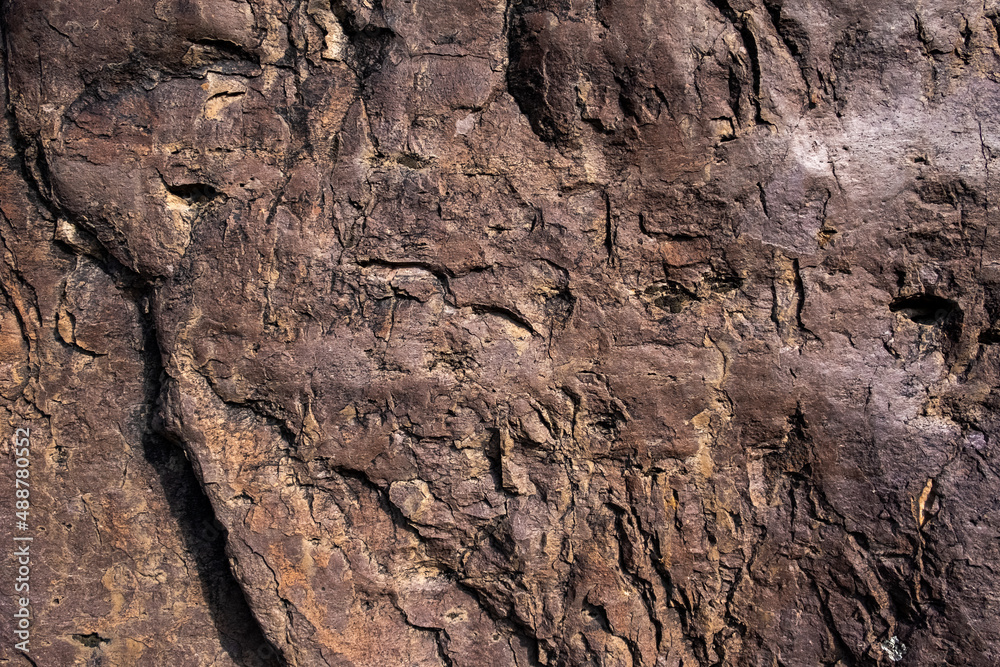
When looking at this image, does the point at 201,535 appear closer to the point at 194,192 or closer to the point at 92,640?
the point at 92,640

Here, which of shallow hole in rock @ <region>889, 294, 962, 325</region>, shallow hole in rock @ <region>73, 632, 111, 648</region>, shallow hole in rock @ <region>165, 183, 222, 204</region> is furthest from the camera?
shallow hole in rock @ <region>73, 632, 111, 648</region>

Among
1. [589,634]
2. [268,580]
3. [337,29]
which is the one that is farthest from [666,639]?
[337,29]

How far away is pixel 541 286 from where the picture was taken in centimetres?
226

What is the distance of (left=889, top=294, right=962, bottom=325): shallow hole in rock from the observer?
218 centimetres

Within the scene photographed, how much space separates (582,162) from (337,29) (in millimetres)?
938

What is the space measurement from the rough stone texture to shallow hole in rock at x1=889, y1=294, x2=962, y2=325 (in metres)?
0.01

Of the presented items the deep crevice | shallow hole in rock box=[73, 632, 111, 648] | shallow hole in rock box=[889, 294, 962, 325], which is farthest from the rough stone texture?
shallow hole in rock box=[73, 632, 111, 648]

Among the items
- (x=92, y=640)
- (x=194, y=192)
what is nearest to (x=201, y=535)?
→ (x=92, y=640)

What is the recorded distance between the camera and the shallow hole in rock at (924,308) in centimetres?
218

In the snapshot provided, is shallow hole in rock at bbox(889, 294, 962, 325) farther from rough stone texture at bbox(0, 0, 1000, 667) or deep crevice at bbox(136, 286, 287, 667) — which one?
deep crevice at bbox(136, 286, 287, 667)

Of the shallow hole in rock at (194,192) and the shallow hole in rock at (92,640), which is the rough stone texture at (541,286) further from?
the shallow hole in rock at (92,640)

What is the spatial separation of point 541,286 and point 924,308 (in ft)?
4.05

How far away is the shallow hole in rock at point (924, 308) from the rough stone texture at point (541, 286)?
10 millimetres

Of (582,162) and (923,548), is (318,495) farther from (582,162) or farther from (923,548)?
(923,548)
